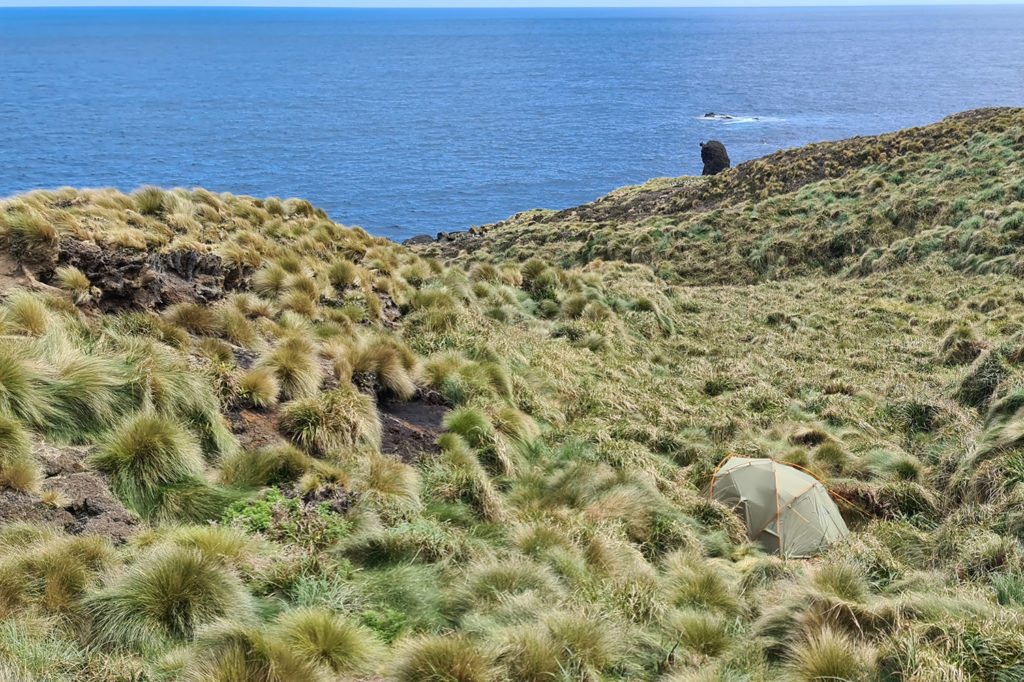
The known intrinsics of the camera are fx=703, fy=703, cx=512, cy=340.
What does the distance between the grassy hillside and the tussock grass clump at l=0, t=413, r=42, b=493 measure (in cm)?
3

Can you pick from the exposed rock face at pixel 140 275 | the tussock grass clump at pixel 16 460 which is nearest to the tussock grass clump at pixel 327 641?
the tussock grass clump at pixel 16 460

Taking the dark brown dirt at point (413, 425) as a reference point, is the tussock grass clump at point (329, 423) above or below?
above

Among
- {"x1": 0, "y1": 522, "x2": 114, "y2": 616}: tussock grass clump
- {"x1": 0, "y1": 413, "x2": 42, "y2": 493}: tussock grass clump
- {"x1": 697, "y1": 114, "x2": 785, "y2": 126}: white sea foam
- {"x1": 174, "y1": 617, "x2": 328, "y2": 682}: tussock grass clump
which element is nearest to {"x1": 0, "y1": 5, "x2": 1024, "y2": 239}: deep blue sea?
{"x1": 697, "y1": 114, "x2": 785, "y2": 126}: white sea foam

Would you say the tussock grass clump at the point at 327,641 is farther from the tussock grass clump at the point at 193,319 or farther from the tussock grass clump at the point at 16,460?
the tussock grass clump at the point at 193,319

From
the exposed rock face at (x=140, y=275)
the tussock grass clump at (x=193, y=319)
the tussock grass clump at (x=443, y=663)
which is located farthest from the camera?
the exposed rock face at (x=140, y=275)

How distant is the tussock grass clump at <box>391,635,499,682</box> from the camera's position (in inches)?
191

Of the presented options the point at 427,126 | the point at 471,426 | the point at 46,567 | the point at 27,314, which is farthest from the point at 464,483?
the point at 427,126

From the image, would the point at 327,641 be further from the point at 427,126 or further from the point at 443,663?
the point at 427,126

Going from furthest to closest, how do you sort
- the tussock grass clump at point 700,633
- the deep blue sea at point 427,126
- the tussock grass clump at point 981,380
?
the deep blue sea at point 427,126 < the tussock grass clump at point 981,380 < the tussock grass clump at point 700,633

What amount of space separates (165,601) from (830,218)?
105 feet

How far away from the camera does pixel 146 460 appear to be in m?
6.86

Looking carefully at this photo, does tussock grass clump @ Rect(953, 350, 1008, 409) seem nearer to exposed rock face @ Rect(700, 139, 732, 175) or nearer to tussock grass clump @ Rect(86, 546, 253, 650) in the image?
tussock grass clump @ Rect(86, 546, 253, 650)

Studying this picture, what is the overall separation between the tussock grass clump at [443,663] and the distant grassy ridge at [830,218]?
2317cm

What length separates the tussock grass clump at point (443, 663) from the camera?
15.9 ft
